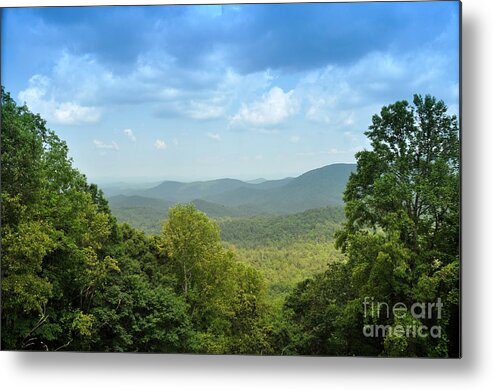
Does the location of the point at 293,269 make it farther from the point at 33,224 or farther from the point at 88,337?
the point at 33,224

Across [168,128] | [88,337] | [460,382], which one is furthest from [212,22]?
[460,382]

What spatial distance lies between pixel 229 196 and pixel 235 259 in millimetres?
477

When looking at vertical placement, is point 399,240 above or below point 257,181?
below

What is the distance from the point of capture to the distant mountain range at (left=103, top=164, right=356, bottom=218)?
15.9 feet

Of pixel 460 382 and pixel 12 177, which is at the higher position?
pixel 12 177

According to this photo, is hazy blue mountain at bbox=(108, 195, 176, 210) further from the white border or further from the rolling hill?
the white border

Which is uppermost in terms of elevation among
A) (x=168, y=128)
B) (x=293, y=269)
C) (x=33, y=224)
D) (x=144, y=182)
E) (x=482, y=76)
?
(x=482, y=76)

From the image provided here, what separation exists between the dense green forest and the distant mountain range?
0.02 metres

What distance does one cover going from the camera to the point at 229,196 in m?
4.94

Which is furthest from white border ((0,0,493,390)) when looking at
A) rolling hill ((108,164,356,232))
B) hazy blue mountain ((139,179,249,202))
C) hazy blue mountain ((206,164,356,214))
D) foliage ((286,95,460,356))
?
hazy blue mountain ((139,179,249,202))

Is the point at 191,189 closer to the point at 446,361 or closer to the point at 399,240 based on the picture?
the point at 399,240

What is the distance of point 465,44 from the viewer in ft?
14.7

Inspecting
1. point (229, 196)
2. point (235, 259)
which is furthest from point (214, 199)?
point (235, 259)

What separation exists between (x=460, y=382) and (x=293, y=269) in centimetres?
139
